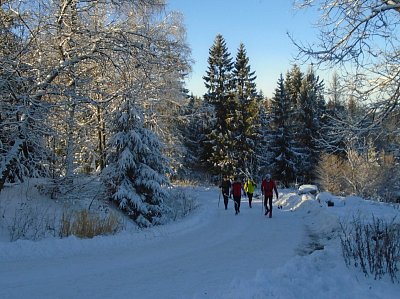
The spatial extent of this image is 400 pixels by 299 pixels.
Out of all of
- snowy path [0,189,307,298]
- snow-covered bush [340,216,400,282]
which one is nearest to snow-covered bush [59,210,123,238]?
snowy path [0,189,307,298]

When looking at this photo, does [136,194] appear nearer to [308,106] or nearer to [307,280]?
[307,280]

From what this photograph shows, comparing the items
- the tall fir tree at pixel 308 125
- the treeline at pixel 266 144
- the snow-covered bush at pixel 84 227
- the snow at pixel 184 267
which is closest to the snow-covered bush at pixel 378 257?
the snow at pixel 184 267

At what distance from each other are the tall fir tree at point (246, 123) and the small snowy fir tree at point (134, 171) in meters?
24.1

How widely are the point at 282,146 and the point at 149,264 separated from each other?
37905mm

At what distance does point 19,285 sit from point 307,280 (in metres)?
4.73

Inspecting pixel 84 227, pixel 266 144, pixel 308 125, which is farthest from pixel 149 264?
pixel 308 125

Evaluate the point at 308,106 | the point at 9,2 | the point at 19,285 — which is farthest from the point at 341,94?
the point at 308,106

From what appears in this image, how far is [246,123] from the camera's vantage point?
43.0 metres

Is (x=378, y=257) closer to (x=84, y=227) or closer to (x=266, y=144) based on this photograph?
(x=84, y=227)

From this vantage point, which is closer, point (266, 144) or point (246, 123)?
point (246, 123)

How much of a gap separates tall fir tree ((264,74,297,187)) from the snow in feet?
105

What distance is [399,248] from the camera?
7973 mm

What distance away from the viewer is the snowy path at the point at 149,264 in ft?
21.9

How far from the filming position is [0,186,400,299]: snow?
253 inches
